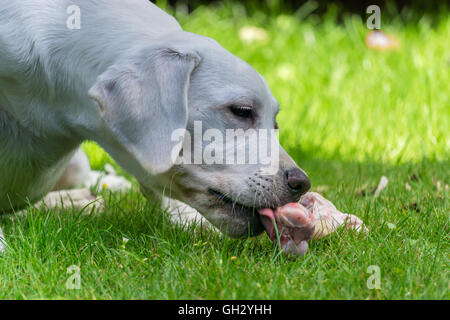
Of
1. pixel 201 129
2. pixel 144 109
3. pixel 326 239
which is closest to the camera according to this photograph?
pixel 144 109

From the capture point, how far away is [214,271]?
87.7 inches

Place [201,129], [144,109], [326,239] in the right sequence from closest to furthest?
[144,109], [201,129], [326,239]

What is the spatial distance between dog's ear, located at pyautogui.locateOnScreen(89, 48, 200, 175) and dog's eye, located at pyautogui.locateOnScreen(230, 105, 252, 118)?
0.66ft

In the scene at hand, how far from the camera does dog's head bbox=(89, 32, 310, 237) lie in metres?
2.26

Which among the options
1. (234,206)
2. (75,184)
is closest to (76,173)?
(75,184)

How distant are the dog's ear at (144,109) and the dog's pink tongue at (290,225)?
46 cm

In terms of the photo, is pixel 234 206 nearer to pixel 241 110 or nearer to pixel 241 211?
pixel 241 211

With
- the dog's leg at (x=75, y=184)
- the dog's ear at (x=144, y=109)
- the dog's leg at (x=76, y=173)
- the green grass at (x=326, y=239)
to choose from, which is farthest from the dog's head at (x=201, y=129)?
the dog's leg at (x=76, y=173)

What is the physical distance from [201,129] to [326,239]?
699mm

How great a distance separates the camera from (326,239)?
2.64 meters

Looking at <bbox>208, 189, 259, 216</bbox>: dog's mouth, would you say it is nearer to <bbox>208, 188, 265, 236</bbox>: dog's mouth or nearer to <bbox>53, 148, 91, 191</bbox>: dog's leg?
<bbox>208, 188, 265, 236</bbox>: dog's mouth

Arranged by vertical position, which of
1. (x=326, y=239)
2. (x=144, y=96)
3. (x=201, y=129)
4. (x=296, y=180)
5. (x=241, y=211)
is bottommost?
(x=326, y=239)
